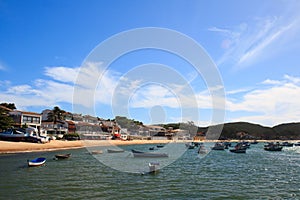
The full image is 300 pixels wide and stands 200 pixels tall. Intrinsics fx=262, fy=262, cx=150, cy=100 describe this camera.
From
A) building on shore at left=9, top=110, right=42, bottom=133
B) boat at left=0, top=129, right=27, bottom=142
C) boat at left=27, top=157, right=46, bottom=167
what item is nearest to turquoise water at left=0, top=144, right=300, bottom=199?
boat at left=27, top=157, right=46, bottom=167

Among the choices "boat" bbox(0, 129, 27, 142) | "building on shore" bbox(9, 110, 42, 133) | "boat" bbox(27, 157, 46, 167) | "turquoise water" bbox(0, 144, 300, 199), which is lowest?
"turquoise water" bbox(0, 144, 300, 199)

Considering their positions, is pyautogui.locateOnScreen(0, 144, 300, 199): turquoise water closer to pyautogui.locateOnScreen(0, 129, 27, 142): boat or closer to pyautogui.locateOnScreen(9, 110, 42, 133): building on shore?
pyautogui.locateOnScreen(0, 129, 27, 142): boat

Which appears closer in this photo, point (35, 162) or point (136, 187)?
point (136, 187)

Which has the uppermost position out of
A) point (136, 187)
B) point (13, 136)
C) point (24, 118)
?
point (24, 118)

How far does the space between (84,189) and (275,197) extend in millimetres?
13972

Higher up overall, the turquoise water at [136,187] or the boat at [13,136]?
the boat at [13,136]

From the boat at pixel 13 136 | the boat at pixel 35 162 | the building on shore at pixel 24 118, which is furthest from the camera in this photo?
the building on shore at pixel 24 118

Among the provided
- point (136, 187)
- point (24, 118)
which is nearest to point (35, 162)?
point (136, 187)

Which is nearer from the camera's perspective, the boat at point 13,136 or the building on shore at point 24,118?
the boat at point 13,136

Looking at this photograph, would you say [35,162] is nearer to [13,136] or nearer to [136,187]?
[136,187]

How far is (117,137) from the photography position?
4569 inches

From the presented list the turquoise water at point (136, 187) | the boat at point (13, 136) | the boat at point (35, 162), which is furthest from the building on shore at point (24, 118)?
the turquoise water at point (136, 187)

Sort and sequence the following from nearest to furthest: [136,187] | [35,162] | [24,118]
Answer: [136,187]
[35,162]
[24,118]

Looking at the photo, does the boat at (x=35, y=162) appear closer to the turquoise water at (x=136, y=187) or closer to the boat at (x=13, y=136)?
the turquoise water at (x=136, y=187)
